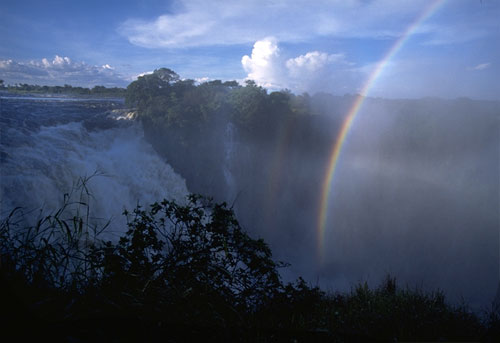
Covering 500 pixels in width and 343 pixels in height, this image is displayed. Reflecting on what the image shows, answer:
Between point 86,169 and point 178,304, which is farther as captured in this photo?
point 86,169

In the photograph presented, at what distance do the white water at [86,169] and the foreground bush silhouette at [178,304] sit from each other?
6.96ft

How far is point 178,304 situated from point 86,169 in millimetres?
8206

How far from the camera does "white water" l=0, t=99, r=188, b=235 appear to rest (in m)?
7.04

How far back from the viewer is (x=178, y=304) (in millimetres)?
2322

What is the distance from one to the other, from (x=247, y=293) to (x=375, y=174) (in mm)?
18803

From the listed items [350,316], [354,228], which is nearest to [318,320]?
[350,316]

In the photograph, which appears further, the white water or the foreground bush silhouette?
the white water

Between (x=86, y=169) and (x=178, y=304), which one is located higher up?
(x=178, y=304)

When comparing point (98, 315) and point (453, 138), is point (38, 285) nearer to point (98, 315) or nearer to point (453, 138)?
point (98, 315)

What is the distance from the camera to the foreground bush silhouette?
80.2 inches

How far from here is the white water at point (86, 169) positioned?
23.1 feet

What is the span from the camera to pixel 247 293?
9.73 feet

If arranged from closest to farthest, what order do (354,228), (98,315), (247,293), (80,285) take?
1. (98,315)
2. (80,285)
3. (247,293)
4. (354,228)

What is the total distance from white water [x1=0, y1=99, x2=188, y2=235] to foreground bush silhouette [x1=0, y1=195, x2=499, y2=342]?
2122mm
